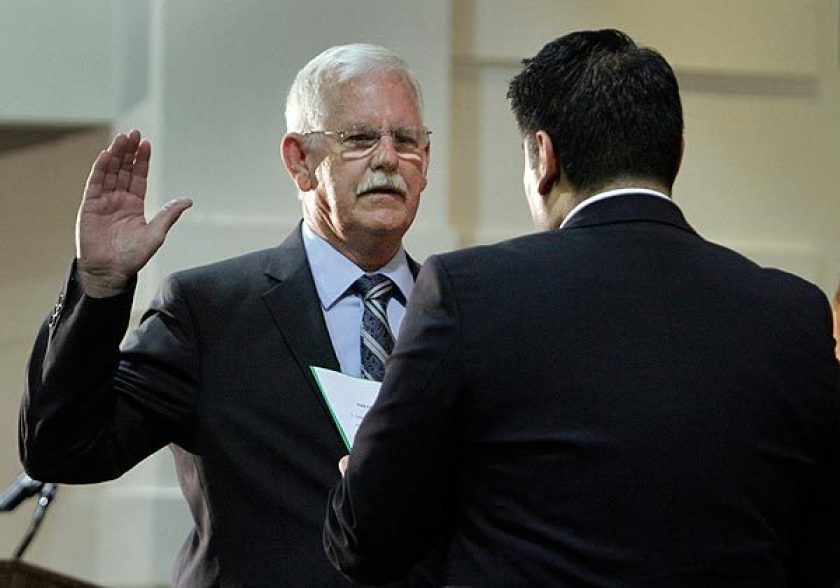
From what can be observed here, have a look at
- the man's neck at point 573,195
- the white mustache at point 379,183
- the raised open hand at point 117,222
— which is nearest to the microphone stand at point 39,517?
the white mustache at point 379,183

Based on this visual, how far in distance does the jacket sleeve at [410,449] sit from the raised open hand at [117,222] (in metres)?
0.61

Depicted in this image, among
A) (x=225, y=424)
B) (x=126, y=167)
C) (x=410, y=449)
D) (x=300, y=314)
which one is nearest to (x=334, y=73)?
(x=300, y=314)

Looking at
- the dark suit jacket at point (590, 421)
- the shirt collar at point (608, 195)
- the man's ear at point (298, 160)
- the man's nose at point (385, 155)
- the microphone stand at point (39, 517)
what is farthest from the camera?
the microphone stand at point (39, 517)

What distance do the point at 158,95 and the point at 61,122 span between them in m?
0.66

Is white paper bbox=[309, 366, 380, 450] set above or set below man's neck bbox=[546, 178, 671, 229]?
below

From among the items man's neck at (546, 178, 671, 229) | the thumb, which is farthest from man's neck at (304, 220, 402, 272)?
man's neck at (546, 178, 671, 229)

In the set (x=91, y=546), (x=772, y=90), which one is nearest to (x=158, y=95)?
(x=91, y=546)

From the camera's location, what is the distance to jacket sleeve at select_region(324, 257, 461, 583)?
2.02 metres

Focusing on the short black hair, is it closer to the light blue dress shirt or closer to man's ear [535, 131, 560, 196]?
man's ear [535, 131, 560, 196]

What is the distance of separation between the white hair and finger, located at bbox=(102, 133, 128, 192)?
0.56 m

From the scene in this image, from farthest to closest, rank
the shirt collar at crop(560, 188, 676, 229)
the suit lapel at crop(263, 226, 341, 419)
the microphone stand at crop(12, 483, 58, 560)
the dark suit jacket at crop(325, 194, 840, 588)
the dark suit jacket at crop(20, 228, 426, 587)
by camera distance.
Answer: the microphone stand at crop(12, 483, 58, 560)
the suit lapel at crop(263, 226, 341, 419)
the dark suit jacket at crop(20, 228, 426, 587)
the shirt collar at crop(560, 188, 676, 229)
the dark suit jacket at crop(325, 194, 840, 588)

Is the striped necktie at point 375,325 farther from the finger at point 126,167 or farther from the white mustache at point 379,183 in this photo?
the finger at point 126,167

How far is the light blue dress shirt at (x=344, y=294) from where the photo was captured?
9.50 ft

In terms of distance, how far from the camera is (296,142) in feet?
10.2
